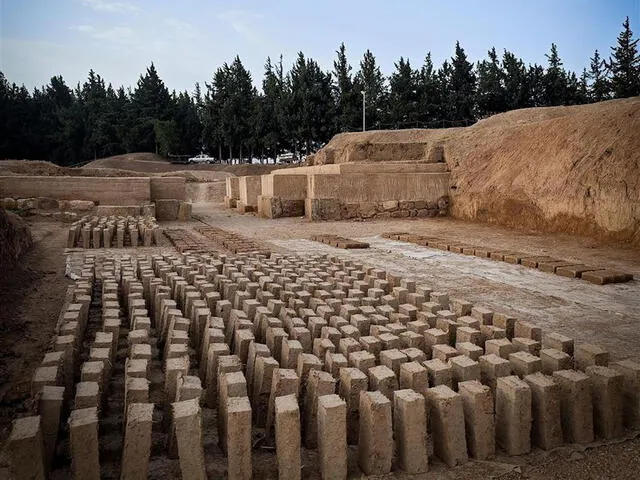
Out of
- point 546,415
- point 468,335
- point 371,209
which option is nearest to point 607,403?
point 546,415

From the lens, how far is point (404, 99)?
37938mm

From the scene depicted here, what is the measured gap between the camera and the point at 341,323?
10.2 ft

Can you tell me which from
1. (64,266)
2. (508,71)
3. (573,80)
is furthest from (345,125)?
(64,266)

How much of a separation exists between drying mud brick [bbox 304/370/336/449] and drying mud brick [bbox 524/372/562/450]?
892 mm

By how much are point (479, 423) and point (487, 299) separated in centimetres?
275

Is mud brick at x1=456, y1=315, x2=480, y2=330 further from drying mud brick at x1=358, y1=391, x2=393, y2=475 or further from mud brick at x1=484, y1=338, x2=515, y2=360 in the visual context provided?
drying mud brick at x1=358, y1=391, x2=393, y2=475

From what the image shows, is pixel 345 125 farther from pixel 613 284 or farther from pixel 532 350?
pixel 532 350

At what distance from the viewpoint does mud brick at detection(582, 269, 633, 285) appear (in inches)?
199

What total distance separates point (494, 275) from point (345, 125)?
34.0 metres

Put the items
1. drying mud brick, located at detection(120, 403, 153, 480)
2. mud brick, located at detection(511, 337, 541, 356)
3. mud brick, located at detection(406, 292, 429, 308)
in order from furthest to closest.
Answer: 1. mud brick, located at detection(406, 292, 429, 308)
2. mud brick, located at detection(511, 337, 541, 356)
3. drying mud brick, located at detection(120, 403, 153, 480)

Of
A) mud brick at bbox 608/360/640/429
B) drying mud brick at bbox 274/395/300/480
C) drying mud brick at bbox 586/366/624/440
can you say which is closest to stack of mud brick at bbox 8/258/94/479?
drying mud brick at bbox 274/395/300/480

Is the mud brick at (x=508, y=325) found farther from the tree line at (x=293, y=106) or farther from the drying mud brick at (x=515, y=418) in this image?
the tree line at (x=293, y=106)

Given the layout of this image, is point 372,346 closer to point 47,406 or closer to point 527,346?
point 527,346

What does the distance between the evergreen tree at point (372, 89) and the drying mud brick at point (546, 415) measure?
3787cm
